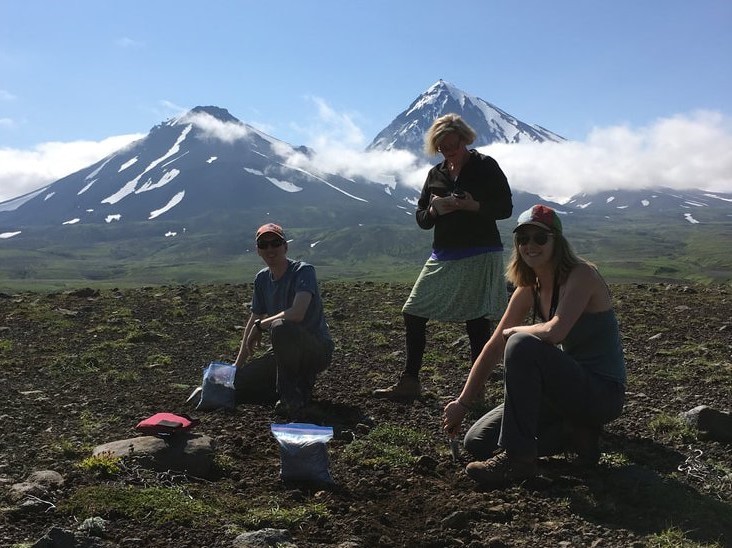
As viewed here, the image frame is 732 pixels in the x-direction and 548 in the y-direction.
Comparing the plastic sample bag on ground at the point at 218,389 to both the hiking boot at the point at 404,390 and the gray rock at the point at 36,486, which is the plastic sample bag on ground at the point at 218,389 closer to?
the hiking boot at the point at 404,390

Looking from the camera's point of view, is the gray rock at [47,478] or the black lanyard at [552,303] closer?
the gray rock at [47,478]

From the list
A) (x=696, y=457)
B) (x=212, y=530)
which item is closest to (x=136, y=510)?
(x=212, y=530)

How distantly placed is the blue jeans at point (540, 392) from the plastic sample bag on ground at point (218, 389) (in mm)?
3735

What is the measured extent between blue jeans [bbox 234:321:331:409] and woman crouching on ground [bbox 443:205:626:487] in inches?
99.7

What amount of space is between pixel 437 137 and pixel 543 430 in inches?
142

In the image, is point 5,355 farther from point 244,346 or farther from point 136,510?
point 136,510

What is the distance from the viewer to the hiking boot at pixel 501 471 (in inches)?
213

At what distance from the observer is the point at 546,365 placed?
536cm

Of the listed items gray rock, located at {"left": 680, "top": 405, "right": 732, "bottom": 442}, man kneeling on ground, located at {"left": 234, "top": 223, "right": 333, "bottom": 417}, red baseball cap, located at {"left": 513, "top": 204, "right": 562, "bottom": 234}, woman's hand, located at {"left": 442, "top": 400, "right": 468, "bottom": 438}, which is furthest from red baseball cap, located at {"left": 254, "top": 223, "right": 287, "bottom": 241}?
gray rock, located at {"left": 680, "top": 405, "right": 732, "bottom": 442}

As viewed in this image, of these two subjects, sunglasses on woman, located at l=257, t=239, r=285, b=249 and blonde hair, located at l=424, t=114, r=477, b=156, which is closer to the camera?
blonde hair, located at l=424, t=114, r=477, b=156

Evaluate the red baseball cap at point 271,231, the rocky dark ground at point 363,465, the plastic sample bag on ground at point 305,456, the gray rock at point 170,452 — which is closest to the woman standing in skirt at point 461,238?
the rocky dark ground at point 363,465

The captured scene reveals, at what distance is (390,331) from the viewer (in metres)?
14.5

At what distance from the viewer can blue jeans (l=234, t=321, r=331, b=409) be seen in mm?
7645

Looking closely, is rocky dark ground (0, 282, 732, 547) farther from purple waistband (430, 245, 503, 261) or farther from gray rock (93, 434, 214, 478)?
purple waistband (430, 245, 503, 261)
